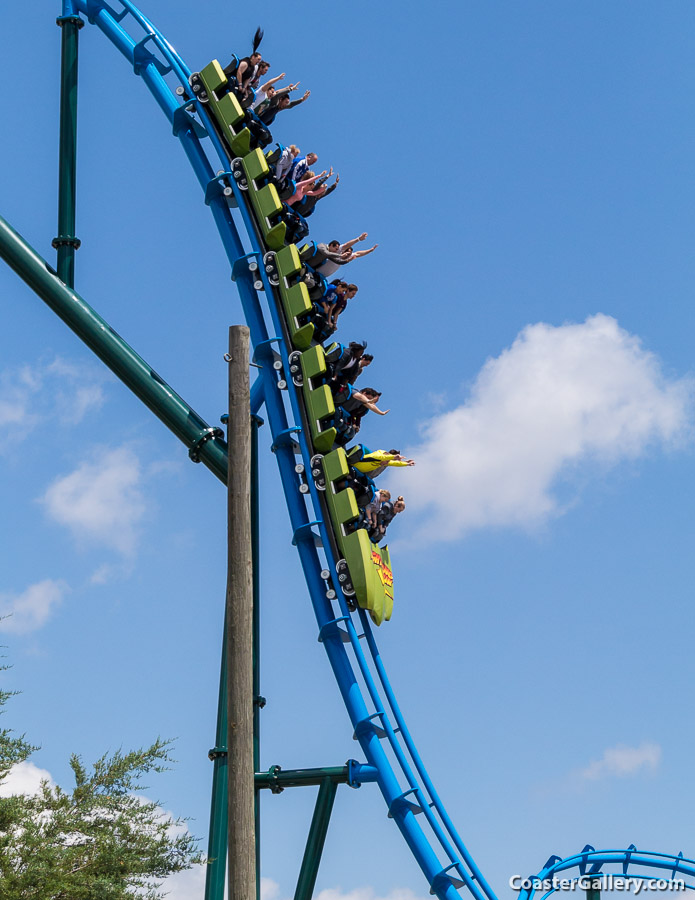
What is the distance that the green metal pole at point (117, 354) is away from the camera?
9000 mm

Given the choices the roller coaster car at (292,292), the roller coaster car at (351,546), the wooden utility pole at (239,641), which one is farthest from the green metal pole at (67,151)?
the wooden utility pole at (239,641)

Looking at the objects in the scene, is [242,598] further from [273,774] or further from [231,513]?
[273,774]

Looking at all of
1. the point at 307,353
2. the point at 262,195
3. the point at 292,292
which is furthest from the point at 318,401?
the point at 262,195

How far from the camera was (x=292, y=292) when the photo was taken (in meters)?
9.47

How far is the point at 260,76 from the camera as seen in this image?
10391mm

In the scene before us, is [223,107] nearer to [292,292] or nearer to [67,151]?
[67,151]

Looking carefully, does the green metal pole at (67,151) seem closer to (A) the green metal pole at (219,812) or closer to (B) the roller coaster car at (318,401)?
(B) the roller coaster car at (318,401)

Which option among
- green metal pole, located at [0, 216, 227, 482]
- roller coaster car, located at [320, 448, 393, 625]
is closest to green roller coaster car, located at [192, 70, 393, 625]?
roller coaster car, located at [320, 448, 393, 625]

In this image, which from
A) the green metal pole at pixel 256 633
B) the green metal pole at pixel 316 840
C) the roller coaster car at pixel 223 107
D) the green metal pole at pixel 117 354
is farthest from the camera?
the roller coaster car at pixel 223 107

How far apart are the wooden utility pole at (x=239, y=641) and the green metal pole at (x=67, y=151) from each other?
445 centimetres

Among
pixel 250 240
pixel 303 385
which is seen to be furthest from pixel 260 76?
pixel 303 385

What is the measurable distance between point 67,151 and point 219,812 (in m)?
5.03

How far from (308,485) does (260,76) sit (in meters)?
3.44

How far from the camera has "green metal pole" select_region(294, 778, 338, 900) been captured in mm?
8414
